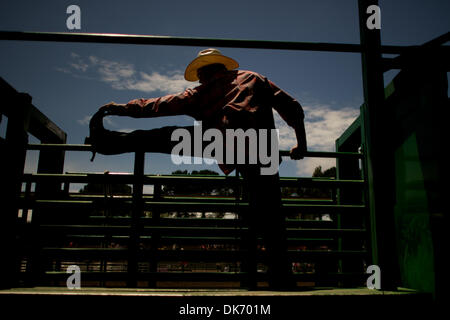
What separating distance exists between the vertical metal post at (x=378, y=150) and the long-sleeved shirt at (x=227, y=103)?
0.54 meters

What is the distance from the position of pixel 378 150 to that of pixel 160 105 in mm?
1547

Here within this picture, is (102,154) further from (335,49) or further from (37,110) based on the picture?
(335,49)

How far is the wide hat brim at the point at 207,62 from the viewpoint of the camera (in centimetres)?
248

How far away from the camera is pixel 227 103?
219 centimetres

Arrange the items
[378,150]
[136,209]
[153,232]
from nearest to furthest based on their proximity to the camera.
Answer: [378,150], [136,209], [153,232]

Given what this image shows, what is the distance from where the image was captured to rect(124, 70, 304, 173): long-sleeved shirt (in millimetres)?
2143

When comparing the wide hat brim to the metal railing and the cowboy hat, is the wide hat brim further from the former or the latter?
the metal railing

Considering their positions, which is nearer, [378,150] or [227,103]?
[378,150]

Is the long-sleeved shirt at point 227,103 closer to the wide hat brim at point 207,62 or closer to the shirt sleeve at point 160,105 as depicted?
the shirt sleeve at point 160,105

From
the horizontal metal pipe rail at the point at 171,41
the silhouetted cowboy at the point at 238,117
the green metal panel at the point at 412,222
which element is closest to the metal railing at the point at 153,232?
the silhouetted cowboy at the point at 238,117

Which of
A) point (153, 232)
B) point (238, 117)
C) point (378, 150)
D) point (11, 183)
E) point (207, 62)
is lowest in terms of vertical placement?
point (153, 232)

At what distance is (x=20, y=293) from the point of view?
1.34m

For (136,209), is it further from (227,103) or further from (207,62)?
(207,62)

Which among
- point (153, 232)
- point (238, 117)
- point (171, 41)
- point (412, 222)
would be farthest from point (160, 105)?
point (412, 222)
